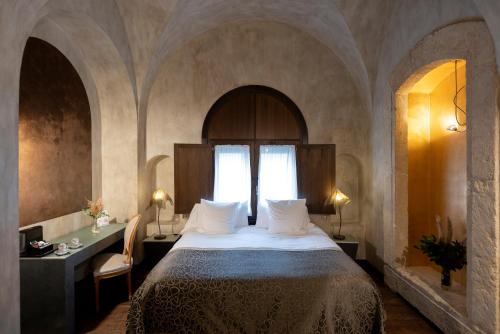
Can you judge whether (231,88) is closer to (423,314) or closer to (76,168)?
(76,168)

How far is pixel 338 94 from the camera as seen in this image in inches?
187

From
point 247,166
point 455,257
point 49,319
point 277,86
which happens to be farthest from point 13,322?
point 277,86

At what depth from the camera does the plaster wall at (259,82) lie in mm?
4723

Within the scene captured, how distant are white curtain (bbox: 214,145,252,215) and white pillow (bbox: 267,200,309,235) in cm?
75

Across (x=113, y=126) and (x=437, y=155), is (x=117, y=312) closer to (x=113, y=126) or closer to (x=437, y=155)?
(x=113, y=126)

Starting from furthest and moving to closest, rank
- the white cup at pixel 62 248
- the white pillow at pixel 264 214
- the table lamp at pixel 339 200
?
the table lamp at pixel 339 200 → the white pillow at pixel 264 214 → the white cup at pixel 62 248

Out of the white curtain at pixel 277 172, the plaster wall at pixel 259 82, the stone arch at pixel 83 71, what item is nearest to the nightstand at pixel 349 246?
the plaster wall at pixel 259 82

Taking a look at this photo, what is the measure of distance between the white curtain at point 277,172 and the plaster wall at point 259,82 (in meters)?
0.48

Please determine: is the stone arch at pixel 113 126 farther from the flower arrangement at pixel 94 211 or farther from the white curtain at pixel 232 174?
the white curtain at pixel 232 174

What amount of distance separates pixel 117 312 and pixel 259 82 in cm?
369

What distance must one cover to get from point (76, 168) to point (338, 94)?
13.0 ft

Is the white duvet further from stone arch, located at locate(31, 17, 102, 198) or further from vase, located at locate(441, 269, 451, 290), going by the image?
stone arch, located at locate(31, 17, 102, 198)

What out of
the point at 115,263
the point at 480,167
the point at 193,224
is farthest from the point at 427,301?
the point at 115,263

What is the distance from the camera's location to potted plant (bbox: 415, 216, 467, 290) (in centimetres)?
288
